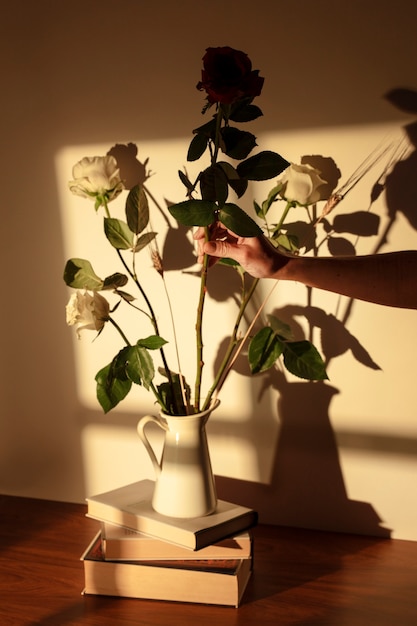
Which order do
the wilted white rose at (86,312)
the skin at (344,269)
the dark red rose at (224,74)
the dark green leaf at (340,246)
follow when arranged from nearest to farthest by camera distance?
the dark red rose at (224,74)
the skin at (344,269)
the wilted white rose at (86,312)
the dark green leaf at (340,246)

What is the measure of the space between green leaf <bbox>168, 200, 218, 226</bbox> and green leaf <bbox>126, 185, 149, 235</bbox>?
252mm

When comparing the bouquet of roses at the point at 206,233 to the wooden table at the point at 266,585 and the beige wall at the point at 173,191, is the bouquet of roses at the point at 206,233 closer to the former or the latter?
the beige wall at the point at 173,191

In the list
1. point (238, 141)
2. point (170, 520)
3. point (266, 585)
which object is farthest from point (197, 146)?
point (266, 585)

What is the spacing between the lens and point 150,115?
5.15ft

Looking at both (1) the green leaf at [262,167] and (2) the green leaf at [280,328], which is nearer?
(1) the green leaf at [262,167]

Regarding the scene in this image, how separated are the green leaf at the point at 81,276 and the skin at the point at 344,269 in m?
0.31

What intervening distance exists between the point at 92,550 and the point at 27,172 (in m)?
0.82

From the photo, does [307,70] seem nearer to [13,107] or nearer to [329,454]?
[13,107]

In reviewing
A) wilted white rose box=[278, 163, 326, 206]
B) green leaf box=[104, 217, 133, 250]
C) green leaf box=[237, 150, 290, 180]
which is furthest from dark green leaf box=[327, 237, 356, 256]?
green leaf box=[104, 217, 133, 250]

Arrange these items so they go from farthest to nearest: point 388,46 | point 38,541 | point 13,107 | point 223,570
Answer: point 13,107
point 38,541
point 388,46
point 223,570

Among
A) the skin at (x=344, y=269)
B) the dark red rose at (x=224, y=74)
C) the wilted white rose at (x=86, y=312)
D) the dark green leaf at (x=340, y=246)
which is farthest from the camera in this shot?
the dark green leaf at (x=340, y=246)

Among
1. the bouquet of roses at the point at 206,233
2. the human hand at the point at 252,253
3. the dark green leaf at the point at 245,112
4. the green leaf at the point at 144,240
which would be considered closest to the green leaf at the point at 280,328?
the bouquet of roses at the point at 206,233

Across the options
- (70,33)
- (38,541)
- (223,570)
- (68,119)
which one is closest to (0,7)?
(70,33)

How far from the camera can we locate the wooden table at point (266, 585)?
1.25 m
